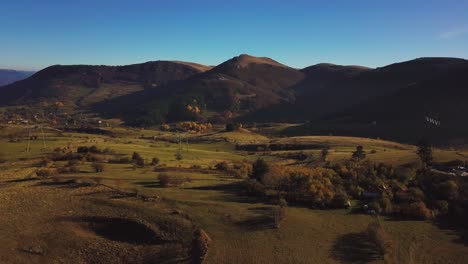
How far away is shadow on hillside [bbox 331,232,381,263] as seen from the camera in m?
50.8

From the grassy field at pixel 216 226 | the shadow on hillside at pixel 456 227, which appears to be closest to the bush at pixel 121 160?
the grassy field at pixel 216 226

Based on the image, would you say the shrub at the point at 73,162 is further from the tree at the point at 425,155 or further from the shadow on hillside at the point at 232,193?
the tree at the point at 425,155

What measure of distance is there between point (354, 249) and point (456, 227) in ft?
62.7

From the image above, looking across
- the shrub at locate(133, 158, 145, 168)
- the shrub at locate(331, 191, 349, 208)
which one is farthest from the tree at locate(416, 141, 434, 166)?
the shrub at locate(133, 158, 145, 168)

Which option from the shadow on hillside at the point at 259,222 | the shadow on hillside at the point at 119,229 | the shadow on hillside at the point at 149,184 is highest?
the shadow on hillside at the point at 149,184

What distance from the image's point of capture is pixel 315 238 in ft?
185

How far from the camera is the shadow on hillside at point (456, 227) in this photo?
5666 centimetres

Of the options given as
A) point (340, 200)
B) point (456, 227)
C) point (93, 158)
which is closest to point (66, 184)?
point (93, 158)

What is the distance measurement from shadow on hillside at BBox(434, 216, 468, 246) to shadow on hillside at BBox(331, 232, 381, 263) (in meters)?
12.9

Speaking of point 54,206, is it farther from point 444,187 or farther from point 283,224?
point 444,187

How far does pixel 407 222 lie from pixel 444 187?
1275cm

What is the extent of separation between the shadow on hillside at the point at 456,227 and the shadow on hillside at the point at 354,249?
1290cm

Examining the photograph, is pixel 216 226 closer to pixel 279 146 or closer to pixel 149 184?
pixel 149 184

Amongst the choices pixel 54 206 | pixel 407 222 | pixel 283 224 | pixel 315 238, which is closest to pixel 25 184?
pixel 54 206
